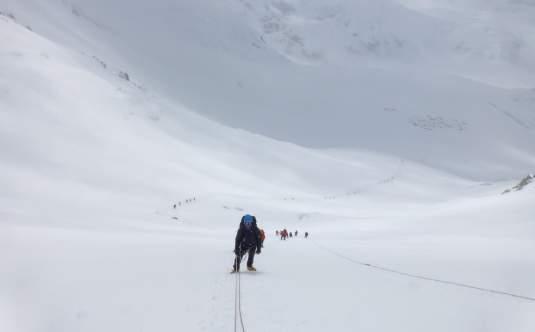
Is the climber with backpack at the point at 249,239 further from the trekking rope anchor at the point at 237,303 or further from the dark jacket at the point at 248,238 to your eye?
the trekking rope anchor at the point at 237,303

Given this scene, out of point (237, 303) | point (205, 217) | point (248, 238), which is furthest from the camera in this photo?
point (205, 217)

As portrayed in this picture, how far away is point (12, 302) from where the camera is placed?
9789mm

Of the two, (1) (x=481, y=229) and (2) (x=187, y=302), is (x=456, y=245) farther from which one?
(2) (x=187, y=302)

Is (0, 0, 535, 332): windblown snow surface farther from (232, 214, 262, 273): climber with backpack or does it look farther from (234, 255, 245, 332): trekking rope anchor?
(232, 214, 262, 273): climber with backpack

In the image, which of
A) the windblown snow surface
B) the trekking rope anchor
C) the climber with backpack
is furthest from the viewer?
the climber with backpack

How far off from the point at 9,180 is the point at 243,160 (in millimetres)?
65060

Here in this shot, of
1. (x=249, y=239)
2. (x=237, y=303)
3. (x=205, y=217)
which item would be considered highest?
(x=205, y=217)

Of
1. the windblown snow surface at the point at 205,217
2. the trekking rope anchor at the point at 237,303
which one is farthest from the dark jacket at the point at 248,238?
the trekking rope anchor at the point at 237,303

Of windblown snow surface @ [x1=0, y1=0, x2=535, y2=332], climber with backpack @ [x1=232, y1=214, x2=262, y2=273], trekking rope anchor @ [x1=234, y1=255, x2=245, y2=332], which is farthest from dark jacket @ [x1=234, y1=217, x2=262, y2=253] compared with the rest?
trekking rope anchor @ [x1=234, y1=255, x2=245, y2=332]

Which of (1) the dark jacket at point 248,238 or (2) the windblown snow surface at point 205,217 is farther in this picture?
(1) the dark jacket at point 248,238

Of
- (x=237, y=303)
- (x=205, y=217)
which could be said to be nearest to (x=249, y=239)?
(x=237, y=303)

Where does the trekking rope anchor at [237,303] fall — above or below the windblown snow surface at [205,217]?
below

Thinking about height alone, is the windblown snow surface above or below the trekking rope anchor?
above

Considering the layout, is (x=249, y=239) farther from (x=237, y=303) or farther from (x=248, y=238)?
(x=237, y=303)
